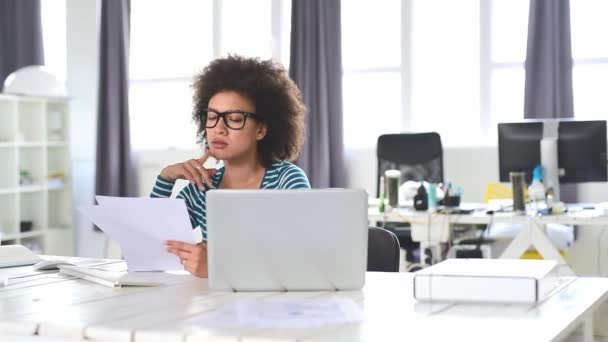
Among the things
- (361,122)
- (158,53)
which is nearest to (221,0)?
(158,53)

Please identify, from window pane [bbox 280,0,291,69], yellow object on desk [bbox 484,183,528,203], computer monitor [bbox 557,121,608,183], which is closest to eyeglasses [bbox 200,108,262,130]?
computer monitor [bbox 557,121,608,183]

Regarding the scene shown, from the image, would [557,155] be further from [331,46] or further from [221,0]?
[221,0]

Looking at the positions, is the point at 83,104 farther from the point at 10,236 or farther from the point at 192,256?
the point at 192,256

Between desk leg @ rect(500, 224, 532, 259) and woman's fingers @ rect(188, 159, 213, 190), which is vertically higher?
woman's fingers @ rect(188, 159, 213, 190)

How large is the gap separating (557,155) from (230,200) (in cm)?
318

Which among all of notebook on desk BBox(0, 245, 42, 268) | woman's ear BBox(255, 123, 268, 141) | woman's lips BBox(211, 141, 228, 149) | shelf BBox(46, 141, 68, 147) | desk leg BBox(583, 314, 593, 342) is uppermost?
woman's ear BBox(255, 123, 268, 141)

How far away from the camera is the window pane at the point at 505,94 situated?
20.5ft

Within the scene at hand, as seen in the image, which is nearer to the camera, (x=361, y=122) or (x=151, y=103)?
(x=361, y=122)

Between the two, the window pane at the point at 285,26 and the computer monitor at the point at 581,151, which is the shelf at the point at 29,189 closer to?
the window pane at the point at 285,26

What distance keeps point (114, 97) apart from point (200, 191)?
4.60 metres

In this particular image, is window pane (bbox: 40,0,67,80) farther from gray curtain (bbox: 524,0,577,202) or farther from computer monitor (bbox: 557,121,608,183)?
computer monitor (bbox: 557,121,608,183)

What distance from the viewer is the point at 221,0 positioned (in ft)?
23.3

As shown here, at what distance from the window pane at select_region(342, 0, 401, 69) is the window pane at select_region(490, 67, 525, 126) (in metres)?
0.74

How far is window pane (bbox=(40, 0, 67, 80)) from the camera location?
7668 mm
